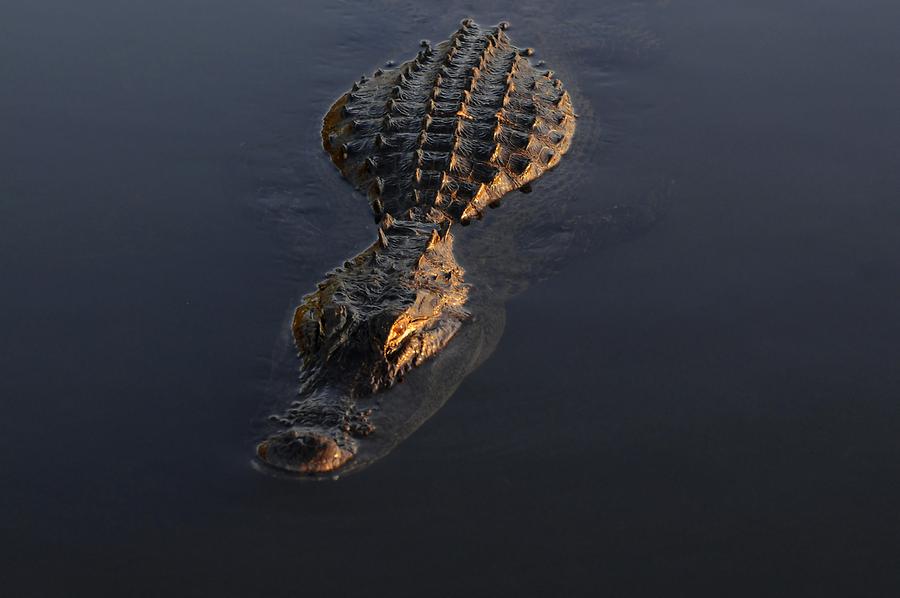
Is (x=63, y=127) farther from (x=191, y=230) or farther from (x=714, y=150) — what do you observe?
(x=714, y=150)

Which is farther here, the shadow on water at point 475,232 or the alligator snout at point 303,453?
the shadow on water at point 475,232

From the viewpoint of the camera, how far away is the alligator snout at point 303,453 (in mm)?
6020

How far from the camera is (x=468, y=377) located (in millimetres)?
6961

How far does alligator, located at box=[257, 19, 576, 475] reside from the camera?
6539 millimetres

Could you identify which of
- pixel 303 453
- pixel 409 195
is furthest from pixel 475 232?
pixel 303 453

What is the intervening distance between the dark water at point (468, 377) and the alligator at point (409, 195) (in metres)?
0.26

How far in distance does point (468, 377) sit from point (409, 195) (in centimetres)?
218

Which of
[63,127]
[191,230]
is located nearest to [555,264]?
[191,230]

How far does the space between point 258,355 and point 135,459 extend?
3.87ft

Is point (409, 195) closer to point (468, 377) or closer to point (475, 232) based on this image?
point (475, 232)

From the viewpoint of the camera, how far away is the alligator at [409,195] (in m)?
6.54

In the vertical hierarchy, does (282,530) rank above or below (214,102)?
below

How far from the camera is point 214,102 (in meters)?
10.2

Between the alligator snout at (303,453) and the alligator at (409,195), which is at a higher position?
the alligator at (409,195)
